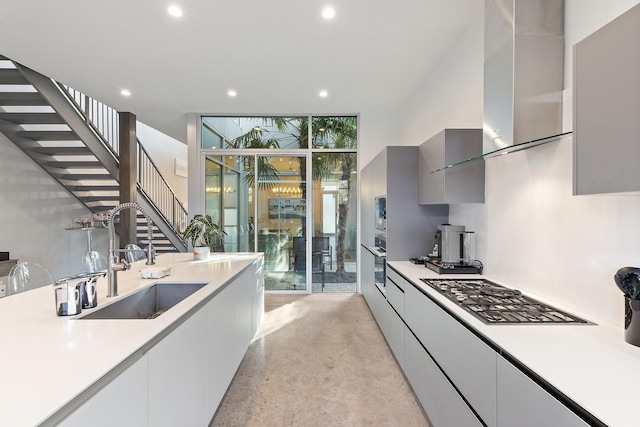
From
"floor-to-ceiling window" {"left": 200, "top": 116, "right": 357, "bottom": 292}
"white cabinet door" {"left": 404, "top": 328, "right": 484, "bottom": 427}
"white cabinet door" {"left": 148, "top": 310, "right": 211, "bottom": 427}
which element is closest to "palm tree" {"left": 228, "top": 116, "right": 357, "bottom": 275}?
"floor-to-ceiling window" {"left": 200, "top": 116, "right": 357, "bottom": 292}

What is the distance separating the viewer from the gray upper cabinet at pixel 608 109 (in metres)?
0.97

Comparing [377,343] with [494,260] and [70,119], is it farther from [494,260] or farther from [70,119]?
[70,119]

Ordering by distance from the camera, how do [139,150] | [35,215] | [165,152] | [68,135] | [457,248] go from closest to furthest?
[457,248]
[68,135]
[35,215]
[139,150]
[165,152]

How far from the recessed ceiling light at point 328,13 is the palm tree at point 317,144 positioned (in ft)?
8.42

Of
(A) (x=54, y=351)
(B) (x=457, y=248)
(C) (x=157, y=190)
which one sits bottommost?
(A) (x=54, y=351)

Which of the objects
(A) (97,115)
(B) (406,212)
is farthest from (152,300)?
(A) (97,115)

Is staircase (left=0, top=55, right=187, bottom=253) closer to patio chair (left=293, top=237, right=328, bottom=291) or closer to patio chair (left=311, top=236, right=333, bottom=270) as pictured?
patio chair (left=293, top=237, right=328, bottom=291)

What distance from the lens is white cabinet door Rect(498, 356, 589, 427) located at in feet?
2.88

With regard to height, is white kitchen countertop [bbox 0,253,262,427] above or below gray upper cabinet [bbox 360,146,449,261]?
below

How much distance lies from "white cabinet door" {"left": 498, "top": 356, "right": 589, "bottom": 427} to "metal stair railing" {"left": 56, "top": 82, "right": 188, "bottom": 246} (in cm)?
313

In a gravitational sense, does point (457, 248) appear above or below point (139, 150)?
below

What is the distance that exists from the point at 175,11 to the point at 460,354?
3.18 metres

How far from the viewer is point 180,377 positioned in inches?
54.7

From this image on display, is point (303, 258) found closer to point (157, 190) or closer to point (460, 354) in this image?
point (460, 354)
